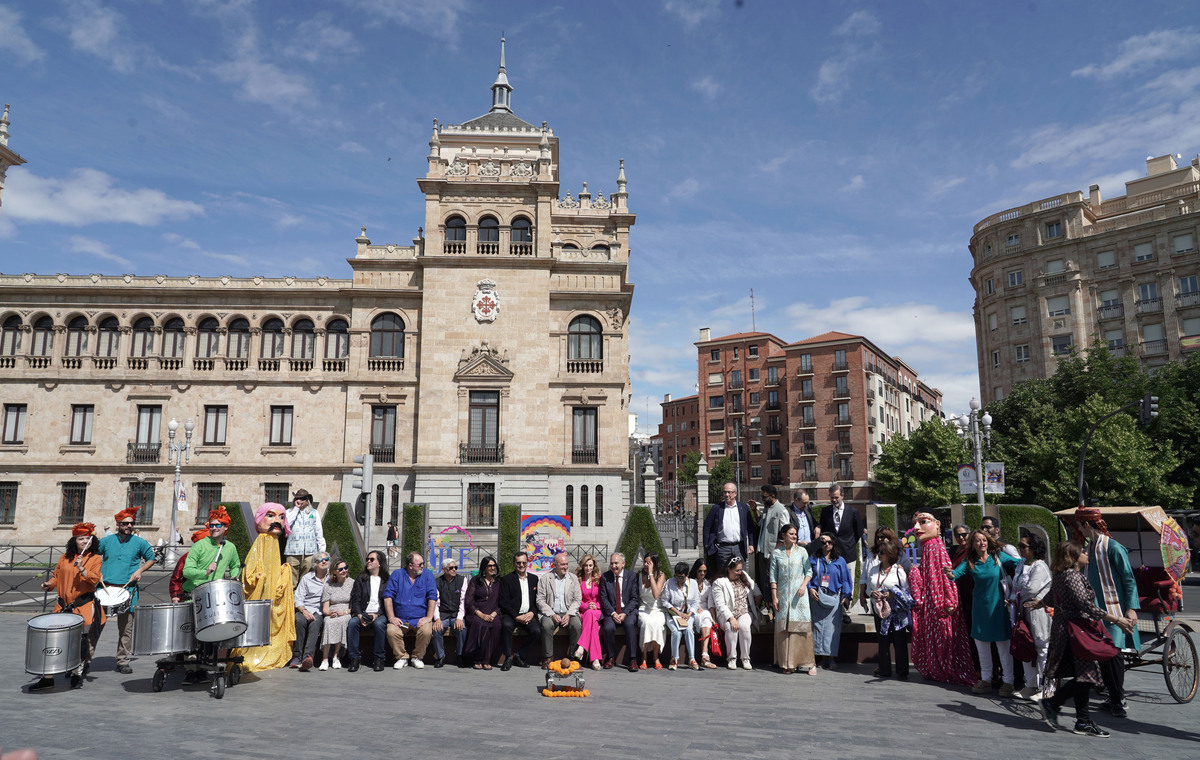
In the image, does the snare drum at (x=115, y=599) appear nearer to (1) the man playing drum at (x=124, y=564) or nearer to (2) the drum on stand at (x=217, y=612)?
(1) the man playing drum at (x=124, y=564)

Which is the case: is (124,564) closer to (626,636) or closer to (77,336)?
(626,636)

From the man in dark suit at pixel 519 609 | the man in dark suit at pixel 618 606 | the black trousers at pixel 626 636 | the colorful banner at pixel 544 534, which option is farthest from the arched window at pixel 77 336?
the black trousers at pixel 626 636

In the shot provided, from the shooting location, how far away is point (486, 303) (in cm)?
3262

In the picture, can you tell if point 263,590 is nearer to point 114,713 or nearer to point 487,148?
point 114,713

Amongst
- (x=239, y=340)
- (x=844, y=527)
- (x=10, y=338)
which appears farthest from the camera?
(x=239, y=340)

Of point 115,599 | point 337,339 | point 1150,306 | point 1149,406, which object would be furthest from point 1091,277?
point 115,599

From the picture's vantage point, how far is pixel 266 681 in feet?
29.8

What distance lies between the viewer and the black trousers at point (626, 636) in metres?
10.2

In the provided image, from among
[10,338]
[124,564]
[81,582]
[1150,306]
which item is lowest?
[81,582]

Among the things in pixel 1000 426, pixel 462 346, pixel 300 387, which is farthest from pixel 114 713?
pixel 1000 426

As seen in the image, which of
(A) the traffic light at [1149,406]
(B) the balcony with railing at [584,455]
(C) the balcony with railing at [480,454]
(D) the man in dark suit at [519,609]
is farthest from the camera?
(B) the balcony with railing at [584,455]

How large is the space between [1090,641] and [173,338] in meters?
36.2

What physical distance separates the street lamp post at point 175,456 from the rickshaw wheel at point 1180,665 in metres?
28.5

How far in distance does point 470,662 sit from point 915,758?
6.37 metres
